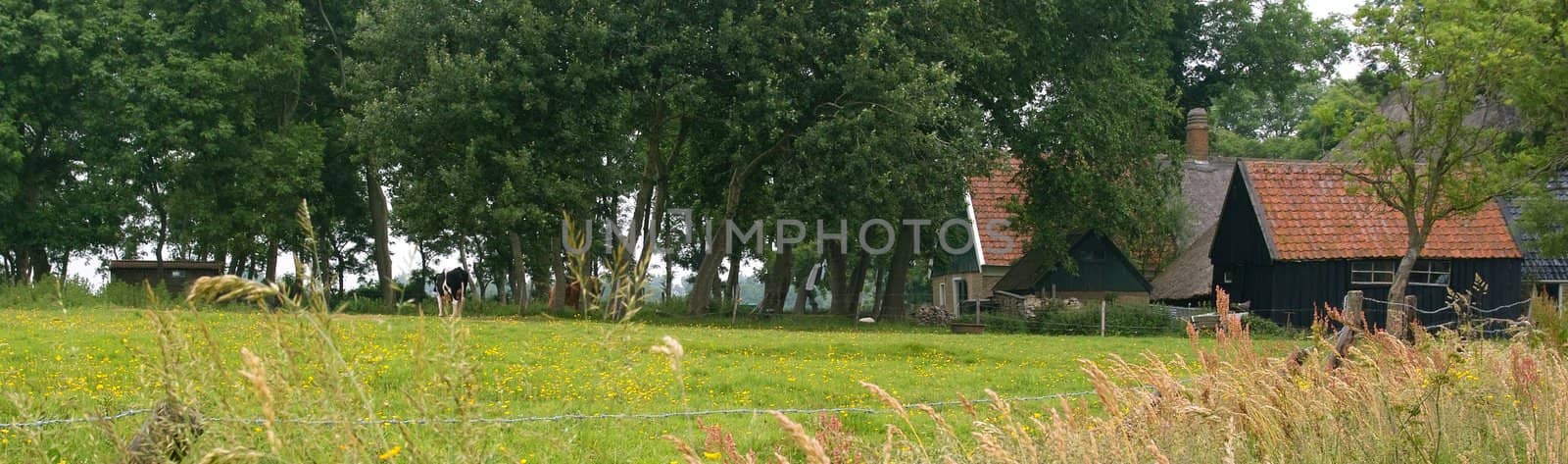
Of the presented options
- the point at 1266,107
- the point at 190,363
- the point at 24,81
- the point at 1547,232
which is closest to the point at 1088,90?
the point at 1547,232

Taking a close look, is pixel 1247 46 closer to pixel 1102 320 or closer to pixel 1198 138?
pixel 1198 138

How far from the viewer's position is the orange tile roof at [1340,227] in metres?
38.0

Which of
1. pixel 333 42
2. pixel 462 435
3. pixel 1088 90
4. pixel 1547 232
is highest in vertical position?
pixel 333 42

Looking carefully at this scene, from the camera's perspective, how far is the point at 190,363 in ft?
12.5

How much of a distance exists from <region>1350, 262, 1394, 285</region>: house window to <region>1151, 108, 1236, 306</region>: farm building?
4.15 metres

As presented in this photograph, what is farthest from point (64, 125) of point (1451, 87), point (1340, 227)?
point (1340, 227)

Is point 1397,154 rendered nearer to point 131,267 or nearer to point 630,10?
point 630,10

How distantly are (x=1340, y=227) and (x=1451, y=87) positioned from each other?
11302 millimetres

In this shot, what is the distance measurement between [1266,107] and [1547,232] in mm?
43841

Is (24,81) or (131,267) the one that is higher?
(24,81)

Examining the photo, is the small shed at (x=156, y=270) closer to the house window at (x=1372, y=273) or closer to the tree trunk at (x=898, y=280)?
the tree trunk at (x=898, y=280)

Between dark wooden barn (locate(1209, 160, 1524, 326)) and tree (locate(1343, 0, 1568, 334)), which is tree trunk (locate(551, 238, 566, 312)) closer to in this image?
tree (locate(1343, 0, 1568, 334))

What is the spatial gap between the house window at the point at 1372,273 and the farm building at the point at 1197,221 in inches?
163

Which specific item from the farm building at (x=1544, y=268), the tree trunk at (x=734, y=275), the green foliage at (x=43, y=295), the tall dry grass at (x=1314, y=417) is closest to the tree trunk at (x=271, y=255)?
the green foliage at (x=43, y=295)
